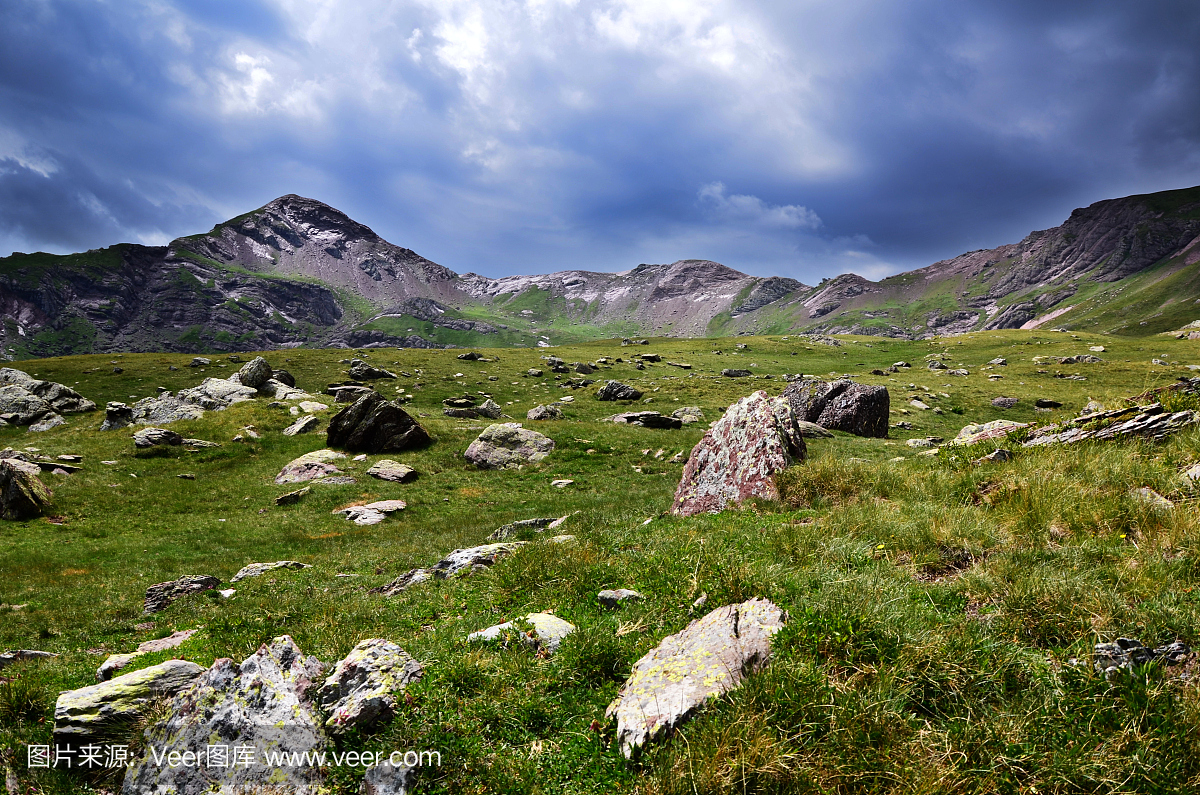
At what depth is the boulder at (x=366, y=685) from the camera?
18.3 ft

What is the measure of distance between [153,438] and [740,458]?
130 feet

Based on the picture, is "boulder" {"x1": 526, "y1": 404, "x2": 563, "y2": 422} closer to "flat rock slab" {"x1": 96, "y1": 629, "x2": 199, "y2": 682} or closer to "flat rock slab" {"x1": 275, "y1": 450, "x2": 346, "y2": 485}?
"flat rock slab" {"x1": 275, "y1": 450, "x2": 346, "y2": 485}

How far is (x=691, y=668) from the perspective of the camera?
5.61 m

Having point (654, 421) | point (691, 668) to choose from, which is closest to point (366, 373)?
point (654, 421)

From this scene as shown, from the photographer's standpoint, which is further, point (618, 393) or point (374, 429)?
point (618, 393)

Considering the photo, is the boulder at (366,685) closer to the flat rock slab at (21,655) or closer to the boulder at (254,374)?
the flat rock slab at (21,655)

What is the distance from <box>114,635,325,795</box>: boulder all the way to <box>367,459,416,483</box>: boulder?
2497cm

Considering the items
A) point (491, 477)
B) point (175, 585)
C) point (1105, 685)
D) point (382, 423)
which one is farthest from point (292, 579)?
point (382, 423)

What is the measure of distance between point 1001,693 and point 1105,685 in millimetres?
882

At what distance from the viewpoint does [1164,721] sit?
156 inches

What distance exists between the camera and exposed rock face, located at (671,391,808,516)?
15.6 metres

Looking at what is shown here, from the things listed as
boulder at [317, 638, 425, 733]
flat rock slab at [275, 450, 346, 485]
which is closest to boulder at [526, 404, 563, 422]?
flat rock slab at [275, 450, 346, 485]

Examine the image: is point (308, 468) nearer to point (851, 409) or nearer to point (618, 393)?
point (618, 393)

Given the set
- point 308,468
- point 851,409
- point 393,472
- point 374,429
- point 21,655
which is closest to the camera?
point 21,655
